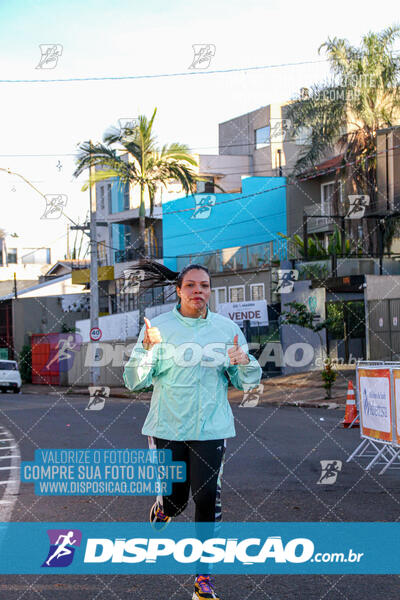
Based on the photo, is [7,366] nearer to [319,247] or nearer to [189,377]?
[319,247]

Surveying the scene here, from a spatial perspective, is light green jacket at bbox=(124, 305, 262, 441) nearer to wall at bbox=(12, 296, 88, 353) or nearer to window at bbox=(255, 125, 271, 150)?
wall at bbox=(12, 296, 88, 353)

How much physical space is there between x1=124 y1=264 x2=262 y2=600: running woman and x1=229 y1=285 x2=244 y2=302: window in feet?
101

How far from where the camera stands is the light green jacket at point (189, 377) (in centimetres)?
516

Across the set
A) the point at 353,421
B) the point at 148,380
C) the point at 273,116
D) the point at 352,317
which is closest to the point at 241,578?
the point at 148,380

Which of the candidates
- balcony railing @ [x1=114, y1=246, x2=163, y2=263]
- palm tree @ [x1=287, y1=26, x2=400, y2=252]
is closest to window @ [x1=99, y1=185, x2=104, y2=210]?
balcony railing @ [x1=114, y1=246, x2=163, y2=263]

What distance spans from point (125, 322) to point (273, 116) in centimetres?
1787

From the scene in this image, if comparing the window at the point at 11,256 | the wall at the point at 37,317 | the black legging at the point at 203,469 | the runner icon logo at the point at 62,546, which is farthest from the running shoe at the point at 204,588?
the window at the point at 11,256

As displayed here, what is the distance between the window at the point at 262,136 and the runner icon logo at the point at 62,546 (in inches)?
1844

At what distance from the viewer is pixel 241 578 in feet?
18.2

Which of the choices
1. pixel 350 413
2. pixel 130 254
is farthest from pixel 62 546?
pixel 130 254

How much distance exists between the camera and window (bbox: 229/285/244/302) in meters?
36.1

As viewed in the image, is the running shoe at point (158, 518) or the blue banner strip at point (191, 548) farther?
the blue banner strip at point (191, 548)

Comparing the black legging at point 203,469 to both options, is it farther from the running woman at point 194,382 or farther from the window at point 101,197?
the window at point 101,197

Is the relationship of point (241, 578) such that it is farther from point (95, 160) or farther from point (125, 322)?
point (125, 322)
